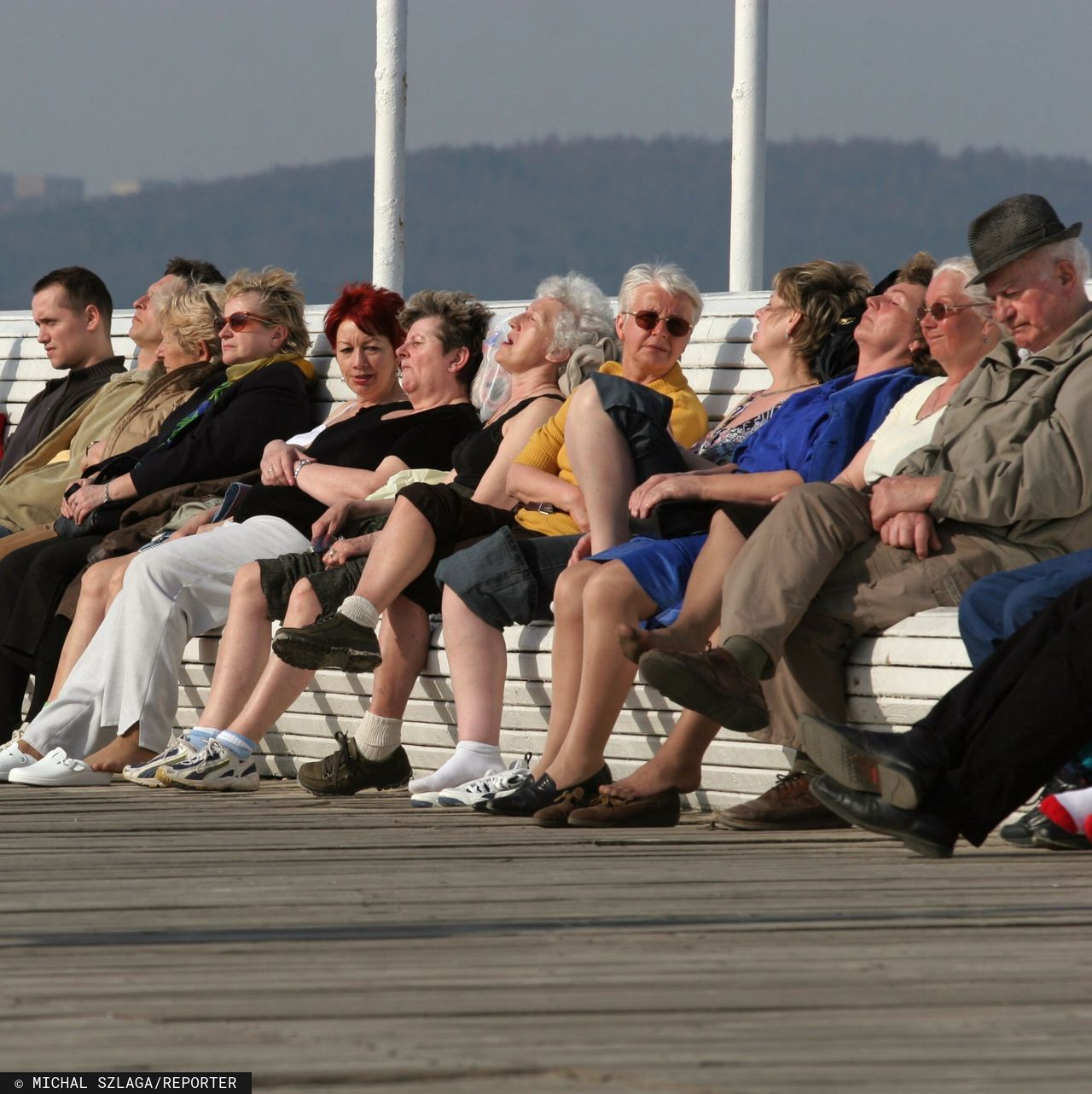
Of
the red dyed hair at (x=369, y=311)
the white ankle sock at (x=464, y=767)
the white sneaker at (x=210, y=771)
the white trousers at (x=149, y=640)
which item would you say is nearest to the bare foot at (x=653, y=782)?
the white ankle sock at (x=464, y=767)

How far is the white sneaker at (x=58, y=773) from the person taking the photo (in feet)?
16.5

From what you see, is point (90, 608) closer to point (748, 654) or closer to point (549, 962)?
point (748, 654)

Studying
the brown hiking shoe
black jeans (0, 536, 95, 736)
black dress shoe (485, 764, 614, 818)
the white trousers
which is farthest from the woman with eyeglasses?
black dress shoe (485, 764, 614, 818)

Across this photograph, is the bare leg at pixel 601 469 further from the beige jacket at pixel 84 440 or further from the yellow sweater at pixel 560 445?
the beige jacket at pixel 84 440

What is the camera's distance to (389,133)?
28.0 ft

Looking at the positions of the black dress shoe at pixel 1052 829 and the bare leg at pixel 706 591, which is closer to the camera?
the black dress shoe at pixel 1052 829

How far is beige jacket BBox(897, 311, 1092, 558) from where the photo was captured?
3734 mm

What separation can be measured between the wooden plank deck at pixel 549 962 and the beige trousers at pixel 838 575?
0.32 metres

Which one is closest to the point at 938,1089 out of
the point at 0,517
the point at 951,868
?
the point at 951,868

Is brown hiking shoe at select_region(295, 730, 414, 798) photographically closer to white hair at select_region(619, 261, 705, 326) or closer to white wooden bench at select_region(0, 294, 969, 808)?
white wooden bench at select_region(0, 294, 969, 808)

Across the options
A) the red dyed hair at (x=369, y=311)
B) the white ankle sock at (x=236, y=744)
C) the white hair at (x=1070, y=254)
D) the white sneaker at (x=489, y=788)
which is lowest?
the white ankle sock at (x=236, y=744)

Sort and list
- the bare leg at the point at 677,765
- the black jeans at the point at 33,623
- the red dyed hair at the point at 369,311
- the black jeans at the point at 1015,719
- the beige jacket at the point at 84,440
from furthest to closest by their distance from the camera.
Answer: the beige jacket at the point at 84,440 < the red dyed hair at the point at 369,311 < the black jeans at the point at 33,623 < the bare leg at the point at 677,765 < the black jeans at the point at 1015,719

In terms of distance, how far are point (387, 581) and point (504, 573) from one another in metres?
0.30

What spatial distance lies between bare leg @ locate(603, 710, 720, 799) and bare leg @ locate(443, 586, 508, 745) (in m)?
0.59
